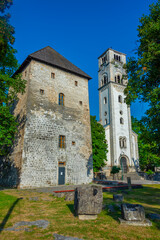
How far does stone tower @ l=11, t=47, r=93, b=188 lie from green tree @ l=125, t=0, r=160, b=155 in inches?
386

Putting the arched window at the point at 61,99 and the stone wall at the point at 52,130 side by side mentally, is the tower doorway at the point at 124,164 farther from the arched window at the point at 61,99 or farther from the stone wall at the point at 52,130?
the arched window at the point at 61,99

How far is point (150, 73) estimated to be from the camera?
11.5 m

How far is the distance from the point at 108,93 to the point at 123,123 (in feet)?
24.6

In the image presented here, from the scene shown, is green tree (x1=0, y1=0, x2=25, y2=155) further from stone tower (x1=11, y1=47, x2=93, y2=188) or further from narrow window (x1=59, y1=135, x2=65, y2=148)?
narrow window (x1=59, y1=135, x2=65, y2=148)

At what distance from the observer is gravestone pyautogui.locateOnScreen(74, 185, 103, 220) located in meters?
5.61

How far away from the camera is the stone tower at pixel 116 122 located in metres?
33.9

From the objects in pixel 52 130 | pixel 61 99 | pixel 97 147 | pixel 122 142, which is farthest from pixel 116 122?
pixel 52 130

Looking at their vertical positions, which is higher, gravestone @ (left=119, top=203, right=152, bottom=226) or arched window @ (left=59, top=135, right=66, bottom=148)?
arched window @ (left=59, top=135, right=66, bottom=148)

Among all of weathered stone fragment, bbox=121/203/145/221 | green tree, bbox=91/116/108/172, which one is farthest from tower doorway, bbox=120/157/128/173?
weathered stone fragment, bbox=121/203/145/221

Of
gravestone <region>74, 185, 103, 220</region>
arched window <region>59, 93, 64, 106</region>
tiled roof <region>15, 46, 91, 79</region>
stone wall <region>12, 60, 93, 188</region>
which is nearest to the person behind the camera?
gravestone <region>74, 185, 103, 220</region>

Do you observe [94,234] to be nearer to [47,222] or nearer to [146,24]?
[47,222]

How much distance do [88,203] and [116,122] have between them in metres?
30.9

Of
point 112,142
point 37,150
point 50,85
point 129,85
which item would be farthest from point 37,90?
point 112,142

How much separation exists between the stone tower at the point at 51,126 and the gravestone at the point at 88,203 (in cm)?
1129
